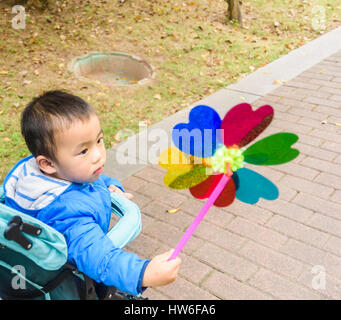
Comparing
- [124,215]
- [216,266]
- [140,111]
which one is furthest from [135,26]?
[124,215]

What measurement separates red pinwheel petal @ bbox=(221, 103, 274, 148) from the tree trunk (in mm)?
6603

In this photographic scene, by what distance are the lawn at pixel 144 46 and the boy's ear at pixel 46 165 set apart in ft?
7.25

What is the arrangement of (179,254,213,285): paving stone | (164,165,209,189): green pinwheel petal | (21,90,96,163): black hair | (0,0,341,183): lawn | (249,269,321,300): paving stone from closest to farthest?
(164,165,209,189): green pinwheel petal → (21,90,96,163): black hair → (249,269,321,300): paving stone → (179,254,213,285): paving stone → (0,0,341,183): lawn

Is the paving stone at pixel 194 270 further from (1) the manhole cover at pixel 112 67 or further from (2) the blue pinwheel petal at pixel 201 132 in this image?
(1) the manhole cover at pixel 112 67

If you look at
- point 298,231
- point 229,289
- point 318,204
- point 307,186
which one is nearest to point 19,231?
point 229,289

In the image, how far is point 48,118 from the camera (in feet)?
4.59

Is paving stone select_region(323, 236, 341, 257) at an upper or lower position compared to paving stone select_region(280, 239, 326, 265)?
lower

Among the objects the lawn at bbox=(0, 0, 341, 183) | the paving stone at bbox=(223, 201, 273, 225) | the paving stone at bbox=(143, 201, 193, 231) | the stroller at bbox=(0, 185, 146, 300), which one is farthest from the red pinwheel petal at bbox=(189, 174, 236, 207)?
the lawn at bbox=(0, 0, 341, 183)

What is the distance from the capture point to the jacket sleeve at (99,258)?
1301 mm

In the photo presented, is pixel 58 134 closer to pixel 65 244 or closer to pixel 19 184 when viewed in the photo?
pixel 19 184

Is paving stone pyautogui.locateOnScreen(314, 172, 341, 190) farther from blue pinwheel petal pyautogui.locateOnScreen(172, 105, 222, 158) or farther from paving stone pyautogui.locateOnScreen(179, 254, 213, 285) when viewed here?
blue pinwheel petal pyautogui.locateOnScreen(172, 105, 222, 158)

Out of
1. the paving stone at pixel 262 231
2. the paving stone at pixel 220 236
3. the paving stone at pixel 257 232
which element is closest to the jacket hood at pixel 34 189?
the paving stone at pixel 262 231

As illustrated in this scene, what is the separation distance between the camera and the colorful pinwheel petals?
3.67 ft

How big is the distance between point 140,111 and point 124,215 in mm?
3055
